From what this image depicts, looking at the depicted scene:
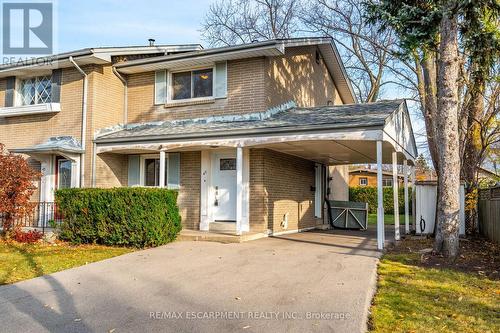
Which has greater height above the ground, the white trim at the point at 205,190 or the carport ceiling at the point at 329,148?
the carport ceiling at the point at 329,148

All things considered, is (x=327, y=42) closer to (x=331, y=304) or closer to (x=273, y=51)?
(x=273, y=51)

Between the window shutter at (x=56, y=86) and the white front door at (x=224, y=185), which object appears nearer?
the white front door at (x=224, y=185)

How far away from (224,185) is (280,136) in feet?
10.3

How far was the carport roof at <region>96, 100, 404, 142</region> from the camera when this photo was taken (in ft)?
32.7

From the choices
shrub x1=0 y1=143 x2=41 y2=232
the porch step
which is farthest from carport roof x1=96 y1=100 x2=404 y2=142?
the porch step

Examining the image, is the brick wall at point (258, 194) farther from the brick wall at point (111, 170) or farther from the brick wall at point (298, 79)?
the brick wall at point (111, 170)

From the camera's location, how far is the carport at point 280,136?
9.69 meters

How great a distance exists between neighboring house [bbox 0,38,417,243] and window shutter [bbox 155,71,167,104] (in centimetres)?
3

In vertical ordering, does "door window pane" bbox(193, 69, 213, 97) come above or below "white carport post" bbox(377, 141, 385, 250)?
above

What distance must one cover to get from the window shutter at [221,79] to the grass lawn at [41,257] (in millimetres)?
5718

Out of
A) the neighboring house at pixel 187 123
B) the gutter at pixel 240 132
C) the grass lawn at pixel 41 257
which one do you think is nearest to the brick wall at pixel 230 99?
the neighboring house at pixel 187 123

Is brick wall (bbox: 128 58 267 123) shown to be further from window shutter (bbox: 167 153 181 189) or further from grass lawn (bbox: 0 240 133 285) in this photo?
grass lawn (bbox: 0 240 133 285)

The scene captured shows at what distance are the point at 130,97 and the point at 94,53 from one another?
2118 mm

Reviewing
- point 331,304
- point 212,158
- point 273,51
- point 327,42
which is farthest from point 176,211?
point 327,42
